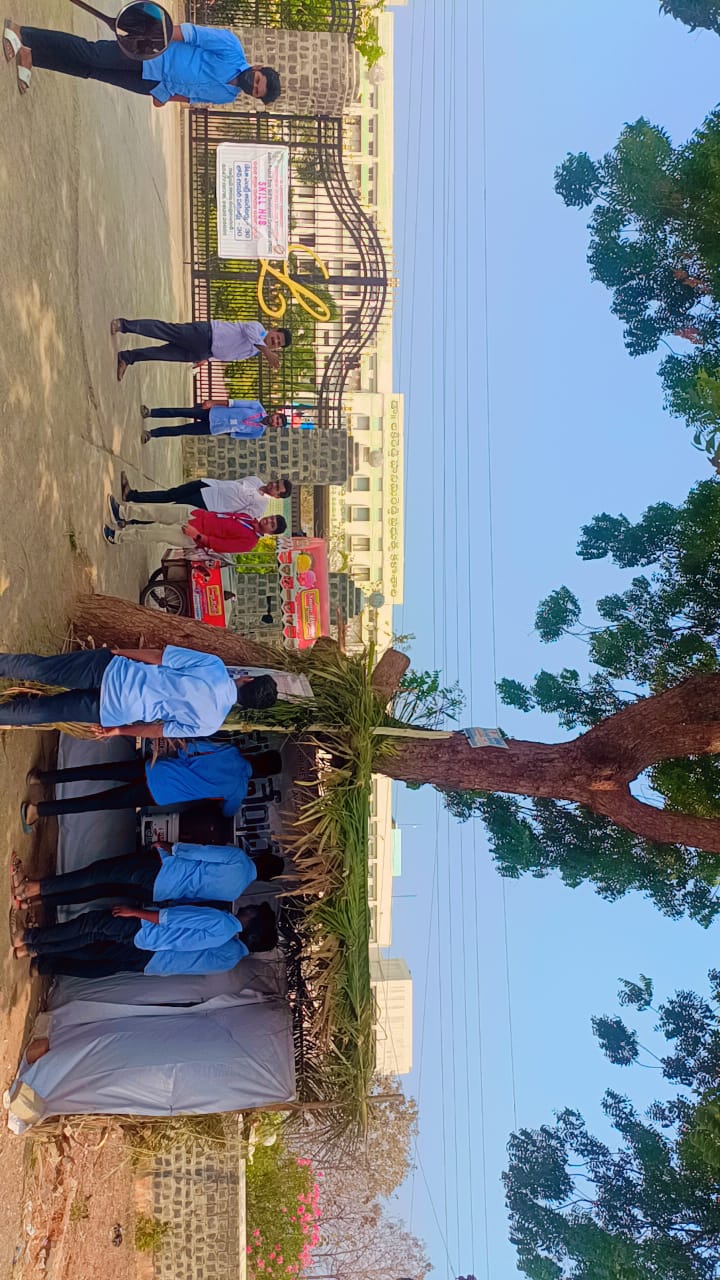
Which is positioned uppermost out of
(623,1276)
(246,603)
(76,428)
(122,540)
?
(76,428)

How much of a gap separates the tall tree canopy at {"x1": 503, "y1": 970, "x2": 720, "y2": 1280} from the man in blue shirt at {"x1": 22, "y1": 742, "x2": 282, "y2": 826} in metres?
3.44

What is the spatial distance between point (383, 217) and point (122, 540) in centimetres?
1868

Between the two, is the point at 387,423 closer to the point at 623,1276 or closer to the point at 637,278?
the point at 637,278

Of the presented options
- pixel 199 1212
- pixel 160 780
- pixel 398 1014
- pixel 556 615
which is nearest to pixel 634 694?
pixel 556 615

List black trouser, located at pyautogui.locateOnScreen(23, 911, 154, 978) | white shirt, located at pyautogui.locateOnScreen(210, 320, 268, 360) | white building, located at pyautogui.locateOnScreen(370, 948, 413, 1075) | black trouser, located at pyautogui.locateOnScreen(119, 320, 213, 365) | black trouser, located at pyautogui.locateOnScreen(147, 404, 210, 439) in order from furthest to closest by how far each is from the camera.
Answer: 1. white building, located at pyautogui.locateOnScreen(370, 948, 413, 1075)
2. black trouser, located at pyautogui.locateOnScreen(147, 404, 210, 439)
3. white shirt, located at pyautogui.locateOnScreen(210, 320, 268, 360)
4. black trouser, located at pyautogui.locateOnScreen(119, 320, 213, 365)
5. black trouser, located at pyautogui.locateOnScreen(23, 911, 154, 978)

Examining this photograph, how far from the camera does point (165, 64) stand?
5.38 m

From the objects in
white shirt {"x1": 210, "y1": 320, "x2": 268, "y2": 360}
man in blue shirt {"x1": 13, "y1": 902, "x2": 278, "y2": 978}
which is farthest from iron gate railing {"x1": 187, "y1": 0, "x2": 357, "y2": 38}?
man in blue shirt {"x1": 13, "y1": 902, "x2": 278, "y2": 978}

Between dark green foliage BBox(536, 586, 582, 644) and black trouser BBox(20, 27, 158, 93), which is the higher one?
black trouser BBox(20, 27, 158, 93)

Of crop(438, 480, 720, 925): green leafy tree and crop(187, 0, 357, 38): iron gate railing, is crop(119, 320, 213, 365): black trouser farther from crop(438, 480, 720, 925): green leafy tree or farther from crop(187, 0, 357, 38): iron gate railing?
crop(187, 0, 357, 38): iron gate railing

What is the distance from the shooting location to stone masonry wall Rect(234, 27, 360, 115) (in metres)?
14.6

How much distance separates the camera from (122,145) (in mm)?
8844

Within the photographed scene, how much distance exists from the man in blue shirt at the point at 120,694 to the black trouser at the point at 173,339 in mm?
3923

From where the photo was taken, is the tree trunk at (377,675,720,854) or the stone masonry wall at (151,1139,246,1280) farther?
the stone masonry wall at (151,1139,246,1280)

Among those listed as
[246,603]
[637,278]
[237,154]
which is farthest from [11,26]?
[237,154]
